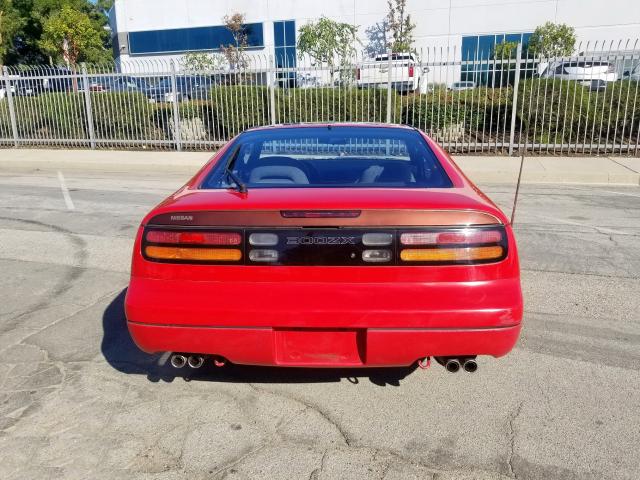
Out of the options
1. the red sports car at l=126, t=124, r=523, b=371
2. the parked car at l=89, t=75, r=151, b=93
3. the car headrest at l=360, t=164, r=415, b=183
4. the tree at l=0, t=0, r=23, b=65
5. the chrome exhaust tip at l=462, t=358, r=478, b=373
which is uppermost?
the tree at l=0, t=0, r=23, b=65

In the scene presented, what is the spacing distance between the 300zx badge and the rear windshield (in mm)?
469

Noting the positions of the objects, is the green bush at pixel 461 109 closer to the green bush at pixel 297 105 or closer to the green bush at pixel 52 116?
the green bush at pixel 297 105

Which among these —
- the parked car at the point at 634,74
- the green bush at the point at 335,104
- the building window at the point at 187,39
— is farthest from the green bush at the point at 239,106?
the building window at the point at 187,39

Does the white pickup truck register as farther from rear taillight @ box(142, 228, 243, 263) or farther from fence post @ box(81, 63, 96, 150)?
rear taillight @ box(142, 228, 243, 263)

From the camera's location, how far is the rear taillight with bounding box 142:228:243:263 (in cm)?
260

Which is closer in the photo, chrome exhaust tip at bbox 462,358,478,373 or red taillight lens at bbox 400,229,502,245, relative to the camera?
red taillight lens at bbox 400,229,502,245

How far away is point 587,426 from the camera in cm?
273

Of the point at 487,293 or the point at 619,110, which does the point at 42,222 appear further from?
the point at 619,110

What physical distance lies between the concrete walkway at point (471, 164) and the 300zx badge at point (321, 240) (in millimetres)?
9024

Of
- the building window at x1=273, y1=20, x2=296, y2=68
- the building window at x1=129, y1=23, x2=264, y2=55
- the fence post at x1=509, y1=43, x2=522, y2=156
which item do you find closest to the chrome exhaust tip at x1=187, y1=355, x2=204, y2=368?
the fence post at x1=509, y1=43, x2=522, y2=156

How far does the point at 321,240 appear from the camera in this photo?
8.37 feet

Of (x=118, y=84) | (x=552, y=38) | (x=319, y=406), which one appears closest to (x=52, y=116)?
(x=118, y=84)

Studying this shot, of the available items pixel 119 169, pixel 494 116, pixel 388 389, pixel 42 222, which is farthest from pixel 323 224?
pixel 494 116

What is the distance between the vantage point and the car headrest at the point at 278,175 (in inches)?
129
